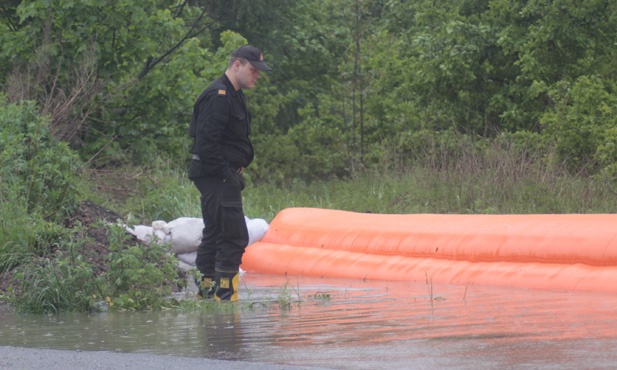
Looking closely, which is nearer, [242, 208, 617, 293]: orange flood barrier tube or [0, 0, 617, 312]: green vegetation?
[242, 208, 617, 293]: orange flood barrier tube

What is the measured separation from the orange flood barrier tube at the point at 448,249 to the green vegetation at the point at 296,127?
2075 millimetres

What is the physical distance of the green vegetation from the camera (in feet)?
32.1

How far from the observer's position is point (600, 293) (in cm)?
852

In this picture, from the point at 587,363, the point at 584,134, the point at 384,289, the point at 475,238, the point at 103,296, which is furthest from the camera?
the point at 584,134

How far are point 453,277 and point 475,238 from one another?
49 cm

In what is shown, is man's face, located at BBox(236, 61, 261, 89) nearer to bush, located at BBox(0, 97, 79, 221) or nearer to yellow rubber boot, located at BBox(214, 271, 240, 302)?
yellow rubber boot, located at BBox(214, 271, 240, 302)

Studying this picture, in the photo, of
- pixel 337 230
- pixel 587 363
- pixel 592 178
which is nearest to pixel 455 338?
pixel 587 363

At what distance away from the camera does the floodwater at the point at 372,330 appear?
207 inches

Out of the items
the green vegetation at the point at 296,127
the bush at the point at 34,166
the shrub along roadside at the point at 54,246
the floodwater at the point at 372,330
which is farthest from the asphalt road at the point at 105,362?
the bush at the point at 34,166

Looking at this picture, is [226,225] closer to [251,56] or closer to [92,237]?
[251,56]

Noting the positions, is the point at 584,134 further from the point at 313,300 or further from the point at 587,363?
the point at 587,363

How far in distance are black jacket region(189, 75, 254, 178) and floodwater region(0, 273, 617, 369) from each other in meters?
1.08

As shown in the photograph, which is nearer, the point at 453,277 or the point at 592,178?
the point at 453,277

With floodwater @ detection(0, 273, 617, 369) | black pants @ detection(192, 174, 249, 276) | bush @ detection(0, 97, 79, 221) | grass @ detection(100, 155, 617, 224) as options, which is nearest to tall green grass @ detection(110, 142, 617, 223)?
grass @ detection(100, 155, 617, 224)
